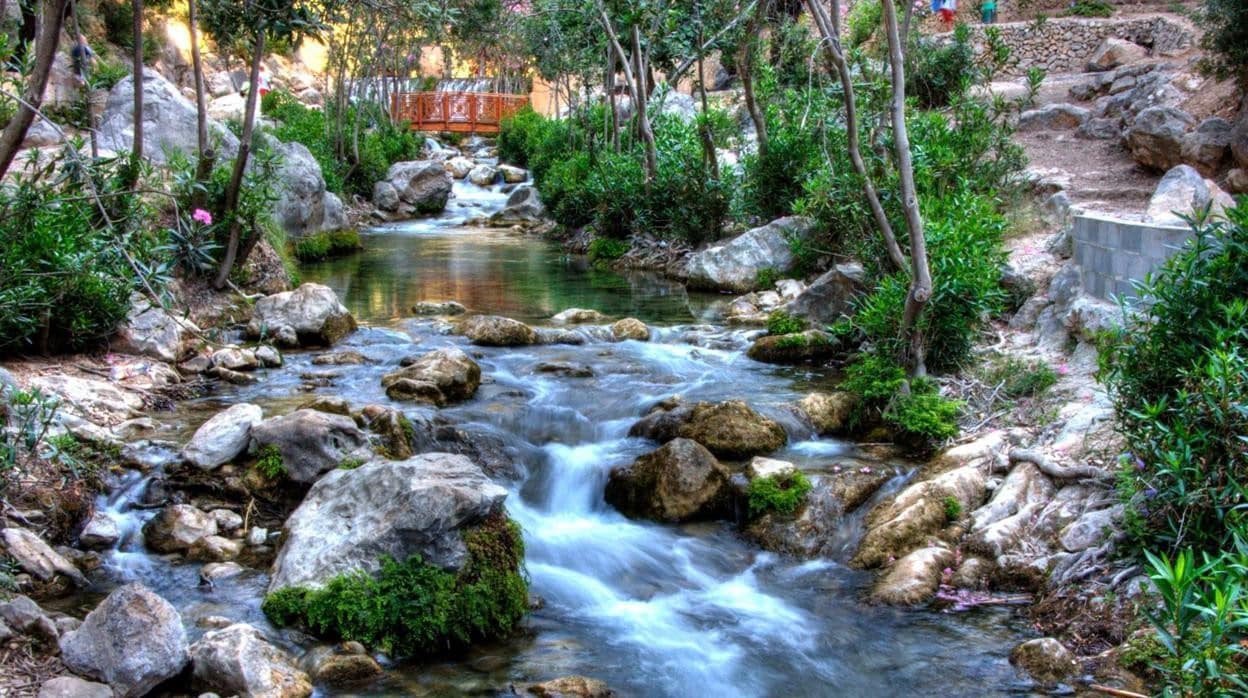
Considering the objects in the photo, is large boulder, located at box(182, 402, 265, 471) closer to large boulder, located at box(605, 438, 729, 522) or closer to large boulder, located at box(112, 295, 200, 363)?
large boulder, located at box(112, 295, 200, 363)

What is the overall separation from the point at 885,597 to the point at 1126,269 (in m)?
4.41

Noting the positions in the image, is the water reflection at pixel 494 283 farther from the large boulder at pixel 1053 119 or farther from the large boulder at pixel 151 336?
the large boulder at pixel 1053 119

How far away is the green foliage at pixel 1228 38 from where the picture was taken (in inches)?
582

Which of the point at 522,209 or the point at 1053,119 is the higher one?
the point at 1053,119

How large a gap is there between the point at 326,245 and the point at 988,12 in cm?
2045

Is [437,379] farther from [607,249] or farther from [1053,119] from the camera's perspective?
[1053,119]

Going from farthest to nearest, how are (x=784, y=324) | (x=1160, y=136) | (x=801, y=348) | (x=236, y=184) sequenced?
(x=1160, y=136)
(x=784, y=324)
(x=236, y=184)
(x=801, y=348)

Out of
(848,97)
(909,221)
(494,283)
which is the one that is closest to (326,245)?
(494,283)

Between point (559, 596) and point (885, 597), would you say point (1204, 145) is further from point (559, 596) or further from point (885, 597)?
point (559, 596)

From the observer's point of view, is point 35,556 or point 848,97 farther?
point 848,97

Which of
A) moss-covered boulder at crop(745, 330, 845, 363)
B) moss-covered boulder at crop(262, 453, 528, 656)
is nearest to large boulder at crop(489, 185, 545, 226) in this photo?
moss-covered boulder at crop(745, 330, 845, 363)

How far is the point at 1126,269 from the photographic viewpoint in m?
9.09

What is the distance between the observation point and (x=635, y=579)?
23.5ft

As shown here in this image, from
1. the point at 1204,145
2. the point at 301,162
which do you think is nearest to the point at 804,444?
the point at 1204,145
